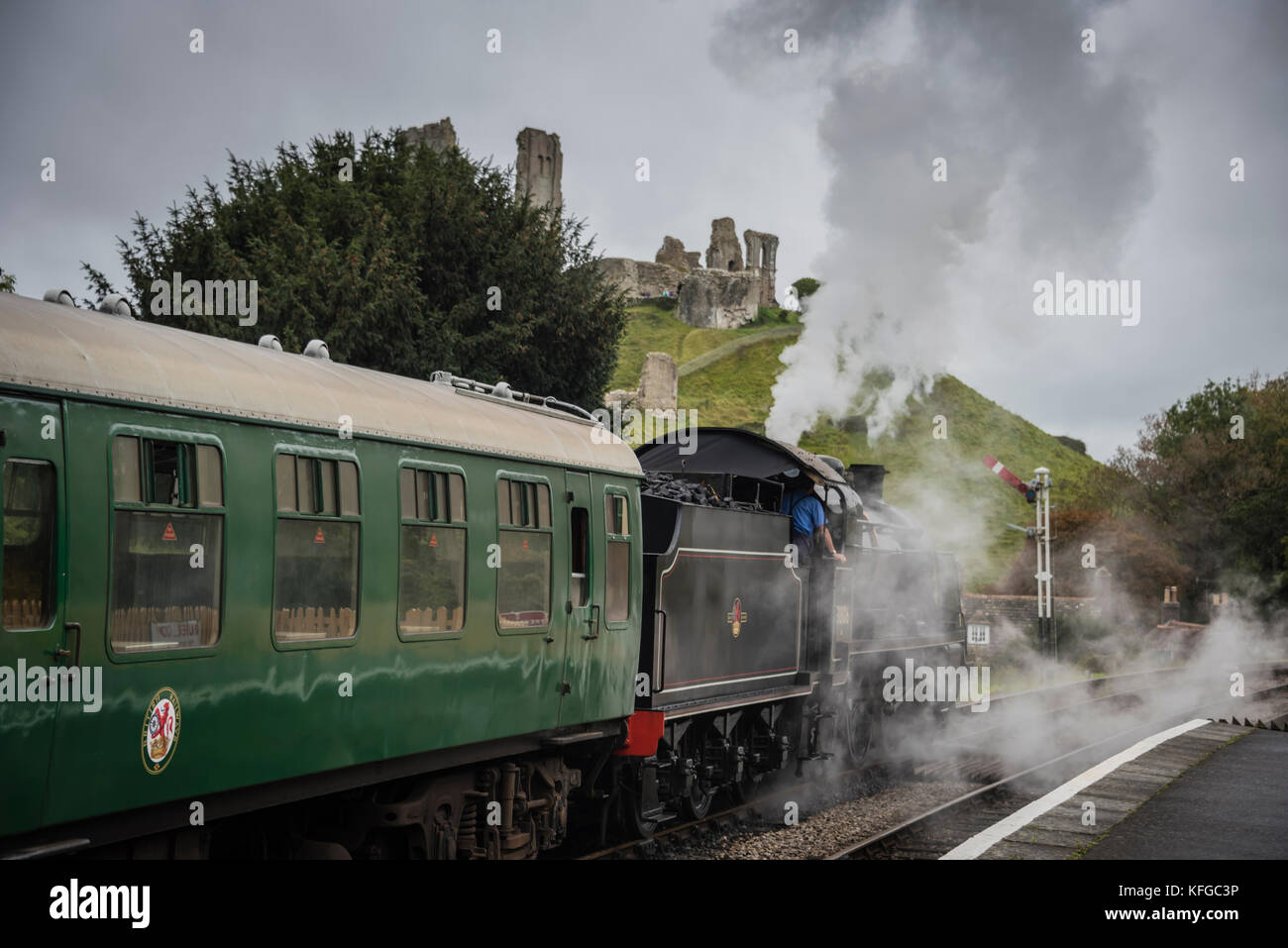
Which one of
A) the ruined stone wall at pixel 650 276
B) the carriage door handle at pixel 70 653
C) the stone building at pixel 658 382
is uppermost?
the ruined stone wall at pixel 650 276

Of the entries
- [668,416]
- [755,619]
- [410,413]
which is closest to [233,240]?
[755,619]

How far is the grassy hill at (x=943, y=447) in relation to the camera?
60.6m

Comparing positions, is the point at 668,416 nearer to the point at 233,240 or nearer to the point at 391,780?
the point at 233,240

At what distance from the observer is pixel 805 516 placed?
41.2 ft

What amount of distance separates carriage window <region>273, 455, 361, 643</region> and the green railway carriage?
13mm

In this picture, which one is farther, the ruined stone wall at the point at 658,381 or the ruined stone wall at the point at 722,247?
the ruined stone wall at the point at 722,247

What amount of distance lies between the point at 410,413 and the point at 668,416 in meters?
49.4

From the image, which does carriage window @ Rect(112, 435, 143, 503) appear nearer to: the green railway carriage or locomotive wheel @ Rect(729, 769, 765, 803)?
the green railway carriage

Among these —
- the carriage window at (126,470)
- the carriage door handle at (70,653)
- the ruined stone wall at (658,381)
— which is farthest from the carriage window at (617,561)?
the ruined stone wall at (658,381)

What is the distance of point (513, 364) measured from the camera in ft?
73.0

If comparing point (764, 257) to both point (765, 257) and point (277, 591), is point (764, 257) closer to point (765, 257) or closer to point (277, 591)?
point (765, 257)

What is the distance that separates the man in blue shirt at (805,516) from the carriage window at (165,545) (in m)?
7.92

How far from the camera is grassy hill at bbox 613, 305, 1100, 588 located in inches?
2384

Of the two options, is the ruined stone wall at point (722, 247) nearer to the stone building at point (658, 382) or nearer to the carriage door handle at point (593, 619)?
the stone building at point (658, 382)
